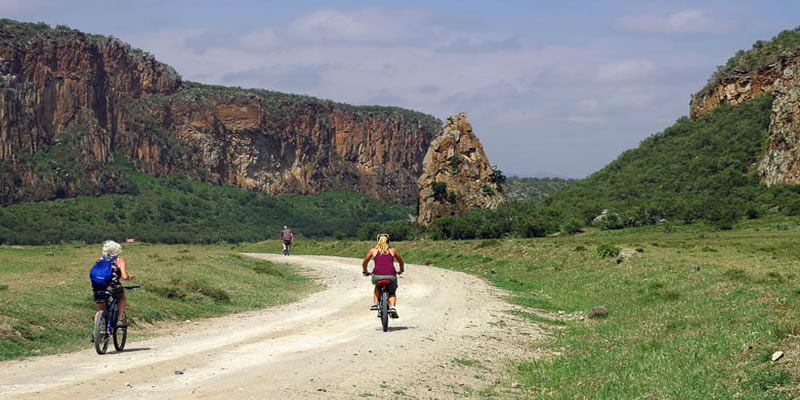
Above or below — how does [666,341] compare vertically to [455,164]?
below

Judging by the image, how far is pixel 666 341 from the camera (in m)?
21.7

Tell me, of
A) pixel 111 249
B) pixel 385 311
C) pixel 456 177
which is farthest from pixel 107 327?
pixel 456 177

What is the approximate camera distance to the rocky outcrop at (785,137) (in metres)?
99.4

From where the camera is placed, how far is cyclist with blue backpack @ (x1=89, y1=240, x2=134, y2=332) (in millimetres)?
20156

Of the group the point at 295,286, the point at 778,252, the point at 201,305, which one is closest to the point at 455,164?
the point at 778,252

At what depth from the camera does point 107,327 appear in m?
19.8

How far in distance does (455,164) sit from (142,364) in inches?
3615

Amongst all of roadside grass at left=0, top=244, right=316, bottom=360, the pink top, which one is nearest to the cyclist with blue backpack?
roadside grass at left=0, top=244, right=316, bottom=360

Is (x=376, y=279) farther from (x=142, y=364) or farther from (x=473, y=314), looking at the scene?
(x=142, y=364)

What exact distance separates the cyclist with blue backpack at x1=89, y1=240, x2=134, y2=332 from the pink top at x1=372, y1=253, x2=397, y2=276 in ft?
24.3

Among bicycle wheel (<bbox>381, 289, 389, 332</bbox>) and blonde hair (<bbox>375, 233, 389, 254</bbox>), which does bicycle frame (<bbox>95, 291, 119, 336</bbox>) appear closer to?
bicycle wheel (<bbox>381, 289, 389, 332</bbox>)

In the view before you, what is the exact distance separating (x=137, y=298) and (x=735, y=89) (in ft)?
374

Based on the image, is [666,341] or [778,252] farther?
[778,252]

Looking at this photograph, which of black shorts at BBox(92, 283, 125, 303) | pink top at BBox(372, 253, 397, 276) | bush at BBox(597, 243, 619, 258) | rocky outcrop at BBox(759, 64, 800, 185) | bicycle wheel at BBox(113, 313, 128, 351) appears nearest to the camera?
bicycle wheel at BBox(113, 313, 128, 351)
